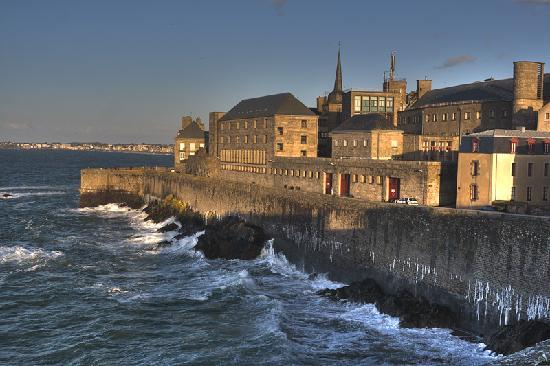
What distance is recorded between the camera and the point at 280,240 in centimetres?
4759

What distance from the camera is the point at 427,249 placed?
105 feet

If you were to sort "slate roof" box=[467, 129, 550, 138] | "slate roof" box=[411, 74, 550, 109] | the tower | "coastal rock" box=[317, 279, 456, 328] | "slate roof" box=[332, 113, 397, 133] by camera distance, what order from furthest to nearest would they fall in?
"slate roof" box=[332, 113, 397, 133], "slate roof" box=[411, 74, 550, 109], the tower, "slate roof" box=[467, 129, 550, 138], "coastal rock" box=[317, 279, 456, 328]

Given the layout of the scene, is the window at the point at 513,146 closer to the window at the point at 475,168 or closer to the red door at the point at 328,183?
the window at the point at 475,168

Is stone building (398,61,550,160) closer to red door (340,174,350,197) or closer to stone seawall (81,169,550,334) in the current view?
red door (340,174,350,197)

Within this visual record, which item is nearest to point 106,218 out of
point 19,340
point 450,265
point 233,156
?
point 233,156

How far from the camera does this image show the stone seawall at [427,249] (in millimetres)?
26375

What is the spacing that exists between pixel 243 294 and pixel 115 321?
862cm

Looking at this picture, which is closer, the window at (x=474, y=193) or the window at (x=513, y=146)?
the window at (x=513, y=146)

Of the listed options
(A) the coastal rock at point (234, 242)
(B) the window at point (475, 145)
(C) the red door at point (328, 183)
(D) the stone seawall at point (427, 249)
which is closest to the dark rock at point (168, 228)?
(A) the coastal rock at point (234, 242)

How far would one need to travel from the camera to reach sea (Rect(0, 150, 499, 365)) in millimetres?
26531

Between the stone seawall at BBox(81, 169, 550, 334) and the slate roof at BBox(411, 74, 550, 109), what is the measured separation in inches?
834

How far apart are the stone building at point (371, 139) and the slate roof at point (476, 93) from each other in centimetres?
840

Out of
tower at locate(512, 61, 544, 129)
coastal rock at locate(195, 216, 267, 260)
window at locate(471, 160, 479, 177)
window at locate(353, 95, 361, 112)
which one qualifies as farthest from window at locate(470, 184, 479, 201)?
window at locate(353, 95, 361, 112)

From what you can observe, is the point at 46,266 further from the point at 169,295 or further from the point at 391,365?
the point at 391,365
